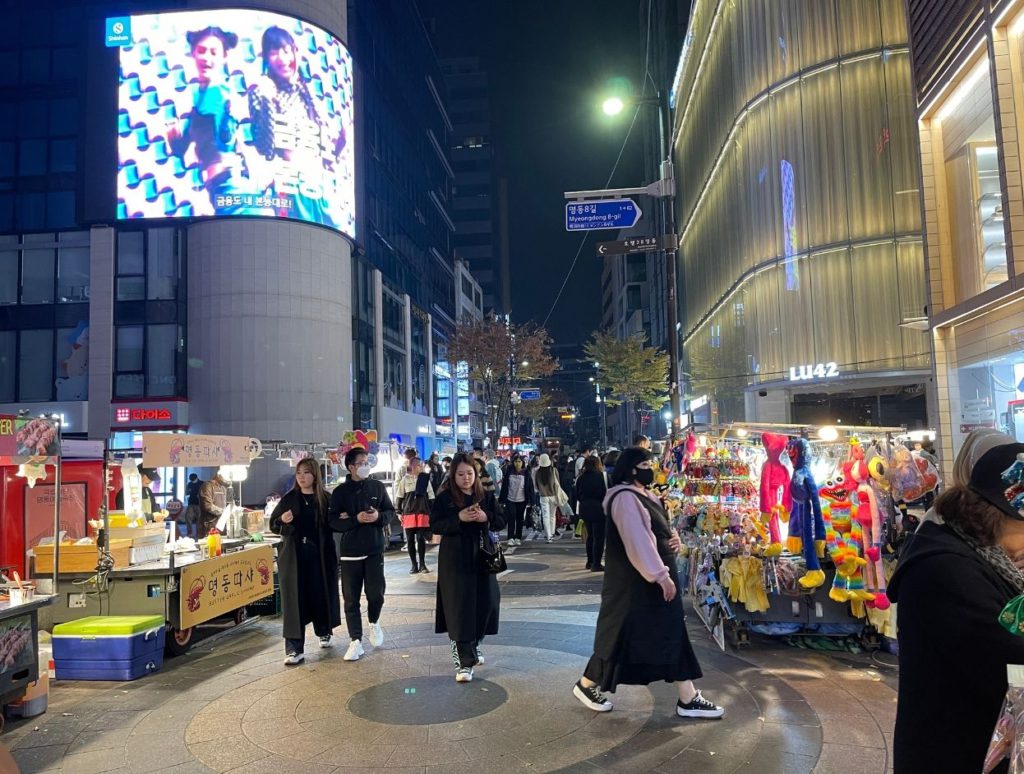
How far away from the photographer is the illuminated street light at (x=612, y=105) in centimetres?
1302

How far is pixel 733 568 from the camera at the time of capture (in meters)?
7.09

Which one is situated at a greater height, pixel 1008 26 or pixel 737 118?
pixel 737 118

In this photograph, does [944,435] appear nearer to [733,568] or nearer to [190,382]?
[733,568]

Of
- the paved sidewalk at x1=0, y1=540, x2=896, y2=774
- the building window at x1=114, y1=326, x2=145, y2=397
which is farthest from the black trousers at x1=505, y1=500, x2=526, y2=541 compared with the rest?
the building window at x1=114, y1=326, x2=145, y2=397

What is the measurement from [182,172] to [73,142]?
5547mm

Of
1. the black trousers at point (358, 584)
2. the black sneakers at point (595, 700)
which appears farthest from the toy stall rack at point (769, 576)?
the black trousers at point (358, 584)

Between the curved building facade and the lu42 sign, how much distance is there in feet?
0.11

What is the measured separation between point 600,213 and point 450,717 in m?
9.13

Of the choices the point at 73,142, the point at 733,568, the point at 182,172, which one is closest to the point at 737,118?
the point at 733,568

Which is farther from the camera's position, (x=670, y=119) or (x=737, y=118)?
(x=670, y=119)

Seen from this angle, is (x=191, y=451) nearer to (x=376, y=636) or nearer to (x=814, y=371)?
(x=376, y=636)

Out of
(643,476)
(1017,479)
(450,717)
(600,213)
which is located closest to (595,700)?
(450,717)

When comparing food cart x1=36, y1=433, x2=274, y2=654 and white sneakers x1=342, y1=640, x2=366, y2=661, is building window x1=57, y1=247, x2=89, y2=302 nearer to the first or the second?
food cart x1=36, y1=433, x2=274, y2=654

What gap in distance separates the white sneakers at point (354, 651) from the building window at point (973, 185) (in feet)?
23.2
